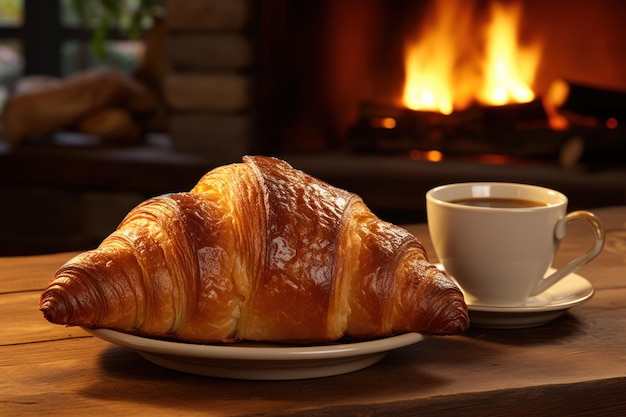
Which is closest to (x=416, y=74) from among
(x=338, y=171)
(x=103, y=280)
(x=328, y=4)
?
(x=328, y=4)

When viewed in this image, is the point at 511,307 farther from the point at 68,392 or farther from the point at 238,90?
the point at 238,90

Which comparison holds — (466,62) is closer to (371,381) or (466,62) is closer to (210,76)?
(210,76)

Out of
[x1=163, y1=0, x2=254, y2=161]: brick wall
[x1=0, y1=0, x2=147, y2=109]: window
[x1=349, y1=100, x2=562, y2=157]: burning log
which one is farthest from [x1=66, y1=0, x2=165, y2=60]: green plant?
[x1=349, y1=100, x2=562, y2=157]: burning log

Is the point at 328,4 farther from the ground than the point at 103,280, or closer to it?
farther from the ground

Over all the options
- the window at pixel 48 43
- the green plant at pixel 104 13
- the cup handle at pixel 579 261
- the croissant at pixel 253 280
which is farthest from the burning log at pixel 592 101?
the croissant at pixel 253 280

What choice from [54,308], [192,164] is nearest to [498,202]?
[54,308]

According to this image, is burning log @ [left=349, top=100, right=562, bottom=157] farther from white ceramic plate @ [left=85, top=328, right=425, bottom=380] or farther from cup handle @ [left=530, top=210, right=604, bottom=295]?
white ceramic plate @ [left=85, top=328, right=425, bottom=380]
